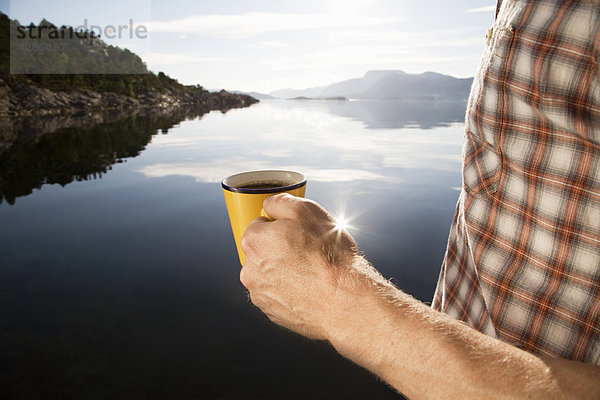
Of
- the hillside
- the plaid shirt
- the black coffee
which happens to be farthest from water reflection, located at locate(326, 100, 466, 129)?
the hillside

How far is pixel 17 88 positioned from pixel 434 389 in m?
44.8

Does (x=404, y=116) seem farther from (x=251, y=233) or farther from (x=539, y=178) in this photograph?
(x=251, y=233)

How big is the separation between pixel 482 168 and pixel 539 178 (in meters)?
0.14

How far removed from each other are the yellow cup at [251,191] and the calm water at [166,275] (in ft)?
6.92

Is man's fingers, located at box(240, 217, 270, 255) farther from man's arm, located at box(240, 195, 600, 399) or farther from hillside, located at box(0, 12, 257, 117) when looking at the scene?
hillside, located at box(0, 12, 257, 117)

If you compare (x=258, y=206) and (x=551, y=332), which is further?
(x=258, y=206)

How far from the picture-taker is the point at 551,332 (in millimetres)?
902

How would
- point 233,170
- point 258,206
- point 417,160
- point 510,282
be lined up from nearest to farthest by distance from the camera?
1. point 510,282
2. point 258,206
3. point 233,170
4. point 417,160

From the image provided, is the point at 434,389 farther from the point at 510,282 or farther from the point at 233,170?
the point at 233,170

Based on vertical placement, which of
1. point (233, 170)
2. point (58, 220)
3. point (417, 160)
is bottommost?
point (58, 220)

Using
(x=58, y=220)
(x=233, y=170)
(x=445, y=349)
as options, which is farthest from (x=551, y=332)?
(x=233, y=170)

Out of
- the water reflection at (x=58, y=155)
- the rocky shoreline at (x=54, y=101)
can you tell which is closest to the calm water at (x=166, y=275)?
the water reflection at (x=58, y=155)

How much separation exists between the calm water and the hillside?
100 ft

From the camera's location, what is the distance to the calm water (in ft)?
9.30
